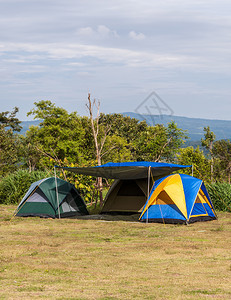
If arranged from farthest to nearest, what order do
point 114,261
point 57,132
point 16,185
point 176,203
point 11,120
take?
point 11,120 < point 57,132 < point 16,185 < point 176,203 < point 114,261

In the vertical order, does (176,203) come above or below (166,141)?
below

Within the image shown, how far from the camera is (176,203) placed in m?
11.1

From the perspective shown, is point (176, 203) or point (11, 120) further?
point (11, 120)

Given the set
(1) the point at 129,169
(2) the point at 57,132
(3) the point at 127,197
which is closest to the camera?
(1) the point at 129,169

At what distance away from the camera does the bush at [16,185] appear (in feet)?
53.0

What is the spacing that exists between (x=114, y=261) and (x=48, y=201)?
19.6 feet

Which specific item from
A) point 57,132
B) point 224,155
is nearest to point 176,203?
point 224,155

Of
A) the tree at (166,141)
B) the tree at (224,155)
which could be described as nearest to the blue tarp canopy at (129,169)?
the tree at (224,155)

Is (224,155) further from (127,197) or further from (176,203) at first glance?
(176,203)

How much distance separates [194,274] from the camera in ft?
18.7

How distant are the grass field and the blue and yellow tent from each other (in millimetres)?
462

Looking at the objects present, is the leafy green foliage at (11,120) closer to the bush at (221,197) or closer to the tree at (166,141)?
the tree at (166,141)

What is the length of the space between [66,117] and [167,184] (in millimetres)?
29420

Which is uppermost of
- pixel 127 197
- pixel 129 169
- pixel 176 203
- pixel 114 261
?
pixel 129 169
